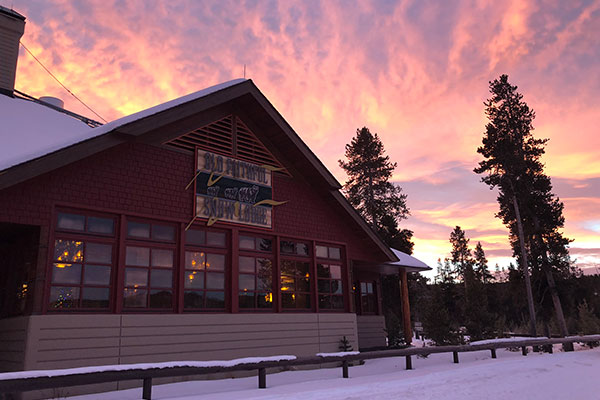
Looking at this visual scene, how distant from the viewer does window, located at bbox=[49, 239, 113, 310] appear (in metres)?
9.10

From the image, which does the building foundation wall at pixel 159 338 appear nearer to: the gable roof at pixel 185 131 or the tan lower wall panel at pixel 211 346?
the tan lower wall panel at pixel 211 346

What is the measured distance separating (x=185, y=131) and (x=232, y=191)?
2086mm

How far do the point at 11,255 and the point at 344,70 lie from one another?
14.3 m

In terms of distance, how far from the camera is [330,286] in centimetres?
1468

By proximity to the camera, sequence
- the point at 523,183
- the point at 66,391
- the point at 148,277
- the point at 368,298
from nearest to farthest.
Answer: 1. the point at 66,391
2. the point at 148,277
3. the point at 368,298
4. the point at 523,183

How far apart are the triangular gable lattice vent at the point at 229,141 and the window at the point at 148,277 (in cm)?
289

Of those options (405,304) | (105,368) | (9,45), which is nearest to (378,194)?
(405,304)

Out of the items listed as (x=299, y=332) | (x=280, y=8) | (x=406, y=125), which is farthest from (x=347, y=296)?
(x=406, y=125)

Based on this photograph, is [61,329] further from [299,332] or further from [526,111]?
[526,111]

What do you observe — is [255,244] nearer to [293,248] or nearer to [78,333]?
[293,248]

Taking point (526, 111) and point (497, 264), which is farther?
point (497, 264)

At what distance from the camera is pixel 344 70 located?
62.9ft

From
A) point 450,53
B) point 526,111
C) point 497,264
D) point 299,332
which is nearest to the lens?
point 299,332

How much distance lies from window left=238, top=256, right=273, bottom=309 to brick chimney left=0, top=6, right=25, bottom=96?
1306 centimetres
